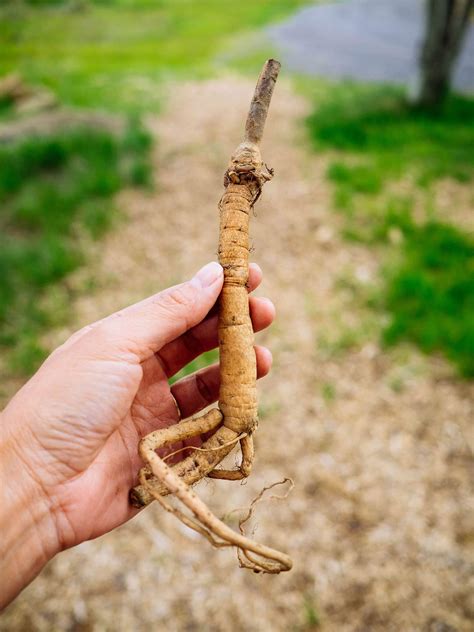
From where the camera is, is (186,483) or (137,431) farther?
(137,431)

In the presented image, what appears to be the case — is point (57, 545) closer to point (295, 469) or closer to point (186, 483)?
point (186, 483)

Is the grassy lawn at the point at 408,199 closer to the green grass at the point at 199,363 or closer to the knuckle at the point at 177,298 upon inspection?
the green grass at the point at 199,363

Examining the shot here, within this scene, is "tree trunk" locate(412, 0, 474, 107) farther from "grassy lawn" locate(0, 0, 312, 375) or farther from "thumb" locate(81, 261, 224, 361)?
"thumb" locate(81, 261, 224, 361)

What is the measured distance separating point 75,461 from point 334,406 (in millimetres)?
2302

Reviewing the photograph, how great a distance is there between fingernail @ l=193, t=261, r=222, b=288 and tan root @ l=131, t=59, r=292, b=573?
0.09m

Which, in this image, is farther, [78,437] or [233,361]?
[233,361]

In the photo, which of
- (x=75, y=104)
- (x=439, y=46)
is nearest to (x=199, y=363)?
(x=439, y=46)

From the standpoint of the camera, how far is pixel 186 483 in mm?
2125

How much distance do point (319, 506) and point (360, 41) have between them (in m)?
15.1

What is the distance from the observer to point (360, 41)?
14492mm

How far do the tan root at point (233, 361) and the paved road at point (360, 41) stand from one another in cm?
978

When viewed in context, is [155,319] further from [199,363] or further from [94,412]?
[199,363]

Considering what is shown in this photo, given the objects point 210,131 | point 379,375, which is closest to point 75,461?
point 379,375

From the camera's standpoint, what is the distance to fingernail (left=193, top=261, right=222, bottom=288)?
2225 mm
